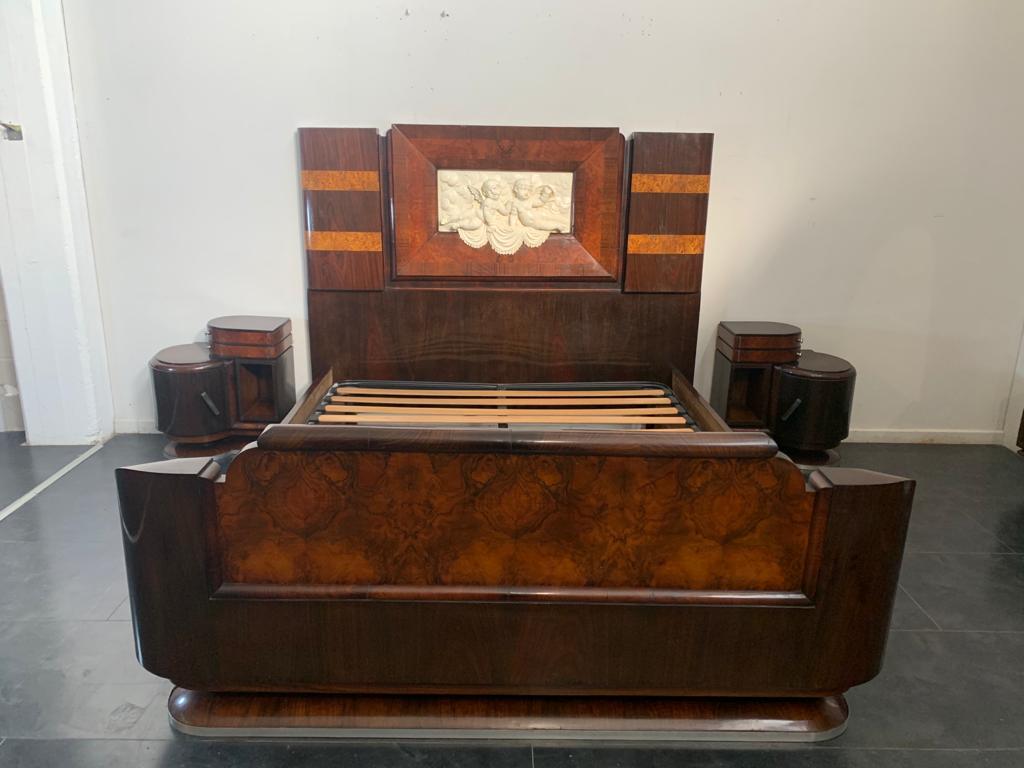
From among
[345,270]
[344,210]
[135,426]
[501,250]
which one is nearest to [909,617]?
[501,250]

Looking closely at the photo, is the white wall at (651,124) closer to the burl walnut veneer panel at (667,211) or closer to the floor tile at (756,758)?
the burl walnut veneer panel at (667,211)

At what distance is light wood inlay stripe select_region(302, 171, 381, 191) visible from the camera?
9.80 ft

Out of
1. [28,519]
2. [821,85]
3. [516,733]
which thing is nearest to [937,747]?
[516,733]

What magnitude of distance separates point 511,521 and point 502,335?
5.27 ft

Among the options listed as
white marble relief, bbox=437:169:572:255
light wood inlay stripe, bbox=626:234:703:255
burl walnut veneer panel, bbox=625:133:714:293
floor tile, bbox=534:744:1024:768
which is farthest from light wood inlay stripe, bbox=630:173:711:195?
floor tile, bbox=534:744:1024:768

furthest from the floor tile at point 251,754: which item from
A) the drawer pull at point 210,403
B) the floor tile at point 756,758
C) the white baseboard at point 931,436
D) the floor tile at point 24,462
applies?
the white baseboard at point 931,436

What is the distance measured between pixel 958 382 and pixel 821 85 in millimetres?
1576

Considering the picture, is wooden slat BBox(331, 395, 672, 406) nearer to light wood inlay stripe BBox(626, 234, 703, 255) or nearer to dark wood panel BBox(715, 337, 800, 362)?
dark wood panel BBox(715, 337, 800, 362)

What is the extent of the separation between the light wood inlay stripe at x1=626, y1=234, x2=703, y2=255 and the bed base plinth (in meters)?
1.87

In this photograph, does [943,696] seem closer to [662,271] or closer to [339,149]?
[662,271]

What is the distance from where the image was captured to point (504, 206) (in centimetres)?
302

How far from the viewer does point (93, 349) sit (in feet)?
10.9

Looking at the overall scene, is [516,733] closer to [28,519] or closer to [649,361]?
[649,361]

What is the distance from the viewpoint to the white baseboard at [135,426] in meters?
3.50
